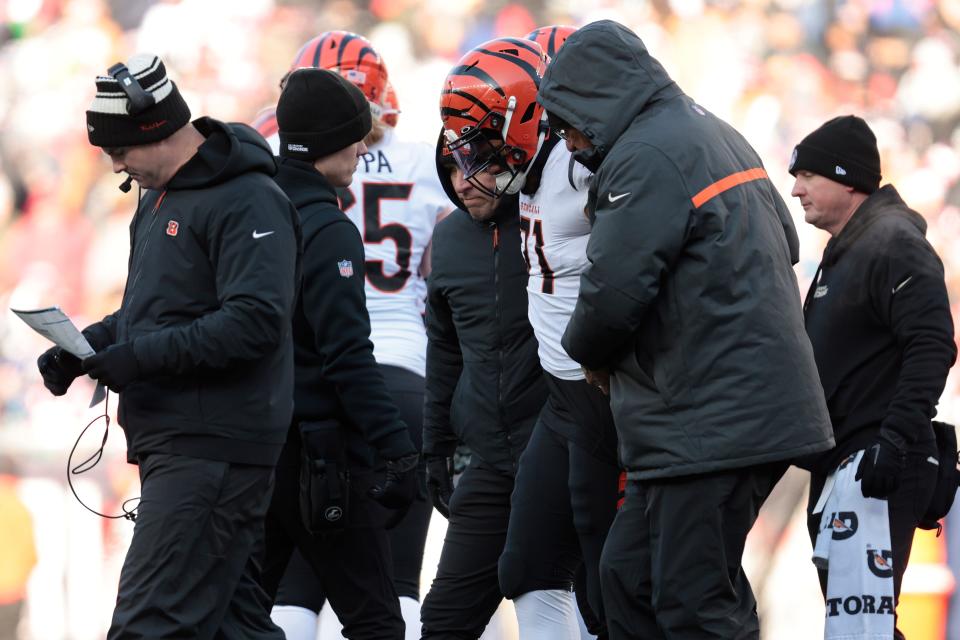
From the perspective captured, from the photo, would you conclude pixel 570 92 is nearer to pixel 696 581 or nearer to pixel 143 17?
pixel 696 581

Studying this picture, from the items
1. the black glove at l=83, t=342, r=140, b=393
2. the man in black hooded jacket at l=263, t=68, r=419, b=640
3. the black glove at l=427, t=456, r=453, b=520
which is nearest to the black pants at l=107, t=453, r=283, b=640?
the black glove at l=83, t=342, r=140, b=393

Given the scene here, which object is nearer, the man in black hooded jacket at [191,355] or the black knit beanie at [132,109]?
the man in black hooded jacket at [191,355]

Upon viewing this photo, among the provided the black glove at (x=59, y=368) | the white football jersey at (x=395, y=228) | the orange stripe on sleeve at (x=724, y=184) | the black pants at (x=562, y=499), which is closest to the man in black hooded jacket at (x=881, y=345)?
the black pants at (x=562, y=499)

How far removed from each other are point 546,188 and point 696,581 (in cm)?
132

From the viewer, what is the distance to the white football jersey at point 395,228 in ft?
18.1

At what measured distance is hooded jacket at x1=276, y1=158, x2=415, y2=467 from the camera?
14.7ft

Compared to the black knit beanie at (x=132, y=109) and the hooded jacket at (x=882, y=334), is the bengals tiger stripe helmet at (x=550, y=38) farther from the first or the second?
the black knit beanie at (x=132, y=109)

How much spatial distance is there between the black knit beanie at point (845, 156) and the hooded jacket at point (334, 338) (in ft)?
5.54

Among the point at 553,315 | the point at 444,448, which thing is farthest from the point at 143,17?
the point at 553,315

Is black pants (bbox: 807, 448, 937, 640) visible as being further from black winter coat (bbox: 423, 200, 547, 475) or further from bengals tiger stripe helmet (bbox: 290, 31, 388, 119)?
bengals tiger stripe helmet (bbox: 290, 31, 388, 119)

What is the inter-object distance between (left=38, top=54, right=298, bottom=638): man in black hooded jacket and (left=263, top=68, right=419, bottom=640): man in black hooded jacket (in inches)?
15.8

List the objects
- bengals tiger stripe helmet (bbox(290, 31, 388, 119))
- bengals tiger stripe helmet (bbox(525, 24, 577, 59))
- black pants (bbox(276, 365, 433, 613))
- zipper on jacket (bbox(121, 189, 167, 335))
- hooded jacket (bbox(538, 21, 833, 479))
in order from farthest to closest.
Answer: bengals tiger stripe helmet (bbox(290, 31, 388, 119))
bengals tiger stripe helmet (bbox(525, 24, 577, 59))
black pants (bbox(276, 365, 433, 613))
zipper on jacket (bbox(121, 189, 167, 335))
hooded jacket (bbox(538, 21, 833, 479))

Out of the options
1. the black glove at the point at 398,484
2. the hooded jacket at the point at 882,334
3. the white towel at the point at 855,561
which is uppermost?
the hooded jacket at the point at 882,334

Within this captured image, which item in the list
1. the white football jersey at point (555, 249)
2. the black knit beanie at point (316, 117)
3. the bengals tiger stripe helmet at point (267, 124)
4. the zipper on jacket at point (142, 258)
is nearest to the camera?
the zipper on jacket at point (142, 258)
